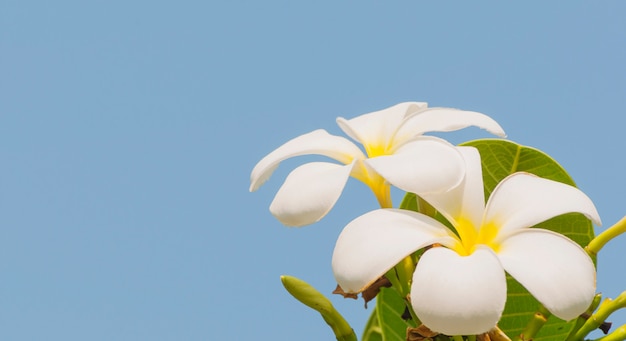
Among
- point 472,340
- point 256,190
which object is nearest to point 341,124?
point 256,190

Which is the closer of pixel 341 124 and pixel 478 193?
pixel 478 193

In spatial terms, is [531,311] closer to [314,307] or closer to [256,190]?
[314,307]

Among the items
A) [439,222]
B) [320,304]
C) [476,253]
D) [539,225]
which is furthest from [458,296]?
[539,225]

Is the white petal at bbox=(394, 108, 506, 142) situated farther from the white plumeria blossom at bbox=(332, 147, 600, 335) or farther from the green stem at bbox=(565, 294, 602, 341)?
the green stem at bbox=(565, 294, 602, 341)

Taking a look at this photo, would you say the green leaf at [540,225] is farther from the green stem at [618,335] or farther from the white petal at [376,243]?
the white petal at [376,243]

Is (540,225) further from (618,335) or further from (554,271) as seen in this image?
(554,271)

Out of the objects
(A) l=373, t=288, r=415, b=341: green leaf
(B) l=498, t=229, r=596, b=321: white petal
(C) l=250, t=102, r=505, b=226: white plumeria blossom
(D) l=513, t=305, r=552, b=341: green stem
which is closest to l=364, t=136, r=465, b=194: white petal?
(C) l=250, t=102, r=505, b=226: white plumeria blossom

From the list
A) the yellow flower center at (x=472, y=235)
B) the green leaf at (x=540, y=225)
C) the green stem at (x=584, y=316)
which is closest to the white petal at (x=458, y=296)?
the yellow flower center at (x=472, y=235)
